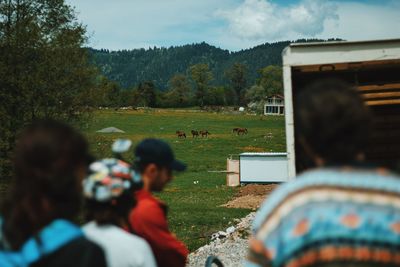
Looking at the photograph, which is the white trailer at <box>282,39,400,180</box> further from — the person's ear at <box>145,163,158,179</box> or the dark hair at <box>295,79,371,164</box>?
the dark hair at <box>295,79,371,164</box>

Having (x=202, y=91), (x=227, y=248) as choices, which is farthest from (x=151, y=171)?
(x=202, y=91)

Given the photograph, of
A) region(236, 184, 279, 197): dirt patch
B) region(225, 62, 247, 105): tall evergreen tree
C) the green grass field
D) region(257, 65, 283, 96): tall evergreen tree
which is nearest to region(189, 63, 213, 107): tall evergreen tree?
region(225, 62, 247, 105): tall evergreen tree

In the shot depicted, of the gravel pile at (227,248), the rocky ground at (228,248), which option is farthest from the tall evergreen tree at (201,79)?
the gravel pile at (227,248)

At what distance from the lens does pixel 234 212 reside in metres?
Answer: 20.2

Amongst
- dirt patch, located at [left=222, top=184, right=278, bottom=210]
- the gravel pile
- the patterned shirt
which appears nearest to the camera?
the patterned shirt

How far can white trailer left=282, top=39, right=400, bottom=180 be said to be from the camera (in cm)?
500

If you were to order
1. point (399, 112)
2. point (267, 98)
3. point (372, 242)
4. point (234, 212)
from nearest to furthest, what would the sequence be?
point (372, 242), point (399, 112), point (234, 212), point (267, 98)

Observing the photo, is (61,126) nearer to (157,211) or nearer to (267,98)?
(157,211)

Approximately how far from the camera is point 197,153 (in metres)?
53.3

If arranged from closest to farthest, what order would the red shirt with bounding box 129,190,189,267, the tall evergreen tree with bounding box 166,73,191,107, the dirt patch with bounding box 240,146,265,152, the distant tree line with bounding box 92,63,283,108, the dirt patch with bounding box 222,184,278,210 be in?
the red shirt with bounding box 129,190,189,267 → the dirt patch with bounding box 222,184,278,210 → the dirt patch with bounding box 240,146,265,152 → the distant tree line with bounding box 92,63,283,108 → the tall evergreen tree with bounding box 166,73,191,107

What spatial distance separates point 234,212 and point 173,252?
1673 centimetres

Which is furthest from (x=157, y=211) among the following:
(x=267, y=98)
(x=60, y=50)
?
(x=267, y=98)

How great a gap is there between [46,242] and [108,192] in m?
0.51

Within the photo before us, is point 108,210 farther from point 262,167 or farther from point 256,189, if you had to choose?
point 262,167
